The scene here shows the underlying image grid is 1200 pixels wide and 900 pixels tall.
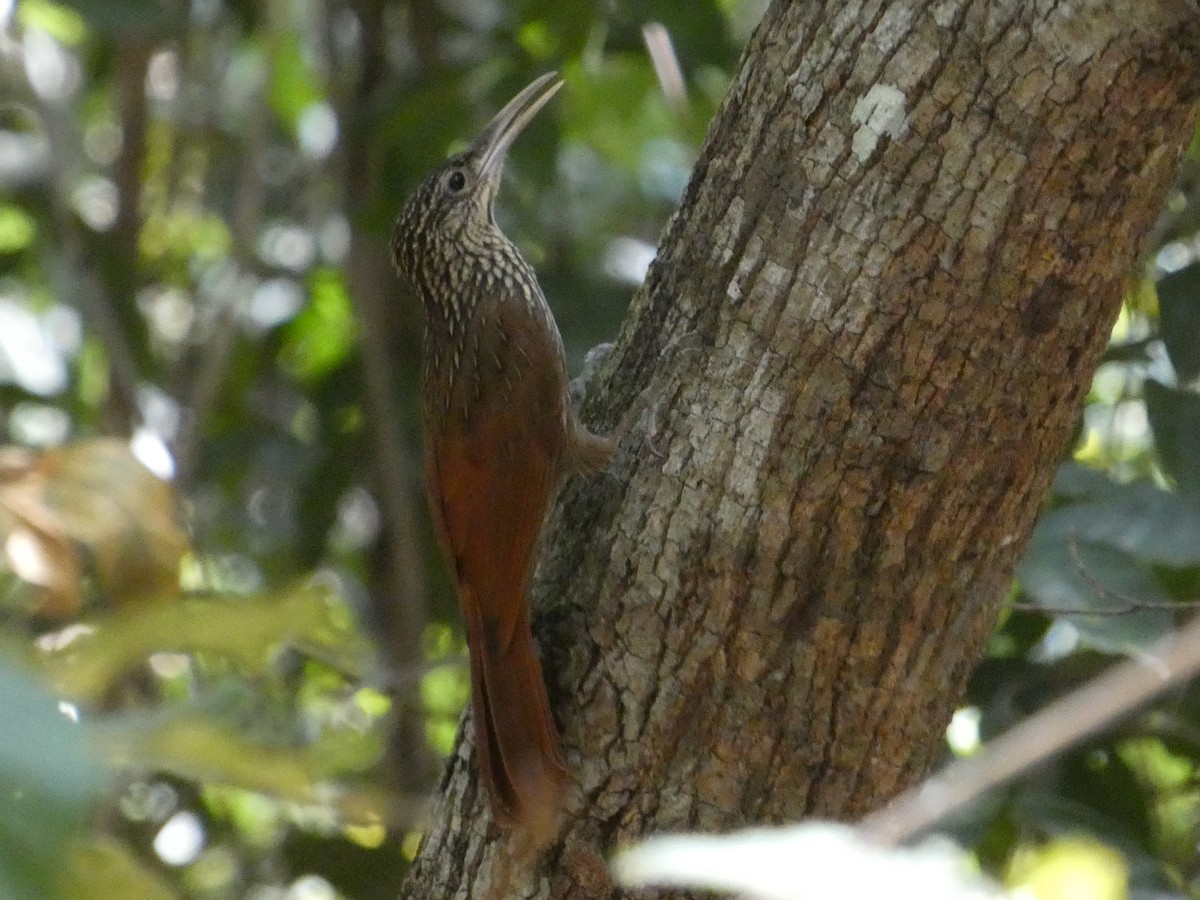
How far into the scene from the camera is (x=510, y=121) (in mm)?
3387

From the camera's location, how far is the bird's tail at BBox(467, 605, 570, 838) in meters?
2.14

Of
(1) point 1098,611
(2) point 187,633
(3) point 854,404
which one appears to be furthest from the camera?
(1) point 1098,611

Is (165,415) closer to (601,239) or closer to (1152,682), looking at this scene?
(601,239)

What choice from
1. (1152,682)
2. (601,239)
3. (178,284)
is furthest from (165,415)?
(1152,682)

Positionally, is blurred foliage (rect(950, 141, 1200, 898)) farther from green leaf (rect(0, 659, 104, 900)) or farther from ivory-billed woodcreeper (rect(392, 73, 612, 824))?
green leaf (rect(0, 659, 104, 900))

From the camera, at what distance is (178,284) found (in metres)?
5.01

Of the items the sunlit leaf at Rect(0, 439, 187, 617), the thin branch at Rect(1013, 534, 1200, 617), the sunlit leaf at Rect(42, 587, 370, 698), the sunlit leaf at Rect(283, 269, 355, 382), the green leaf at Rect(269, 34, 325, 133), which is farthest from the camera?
the green leaf at Rect(269, 34, 325, 133)

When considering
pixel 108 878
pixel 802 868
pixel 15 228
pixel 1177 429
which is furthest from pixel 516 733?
pixel 15 228

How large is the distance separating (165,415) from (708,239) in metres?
2.71

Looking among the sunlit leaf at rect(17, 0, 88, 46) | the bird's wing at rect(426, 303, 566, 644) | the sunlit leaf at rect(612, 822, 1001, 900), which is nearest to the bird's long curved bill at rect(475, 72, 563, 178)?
the bird's wing at rect(426, 303, 566, 644)

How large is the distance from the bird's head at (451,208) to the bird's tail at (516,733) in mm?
1315

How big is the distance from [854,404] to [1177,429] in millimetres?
959

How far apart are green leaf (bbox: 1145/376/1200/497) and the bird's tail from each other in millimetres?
1198

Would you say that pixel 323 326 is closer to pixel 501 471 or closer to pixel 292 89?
pixel 292 89
